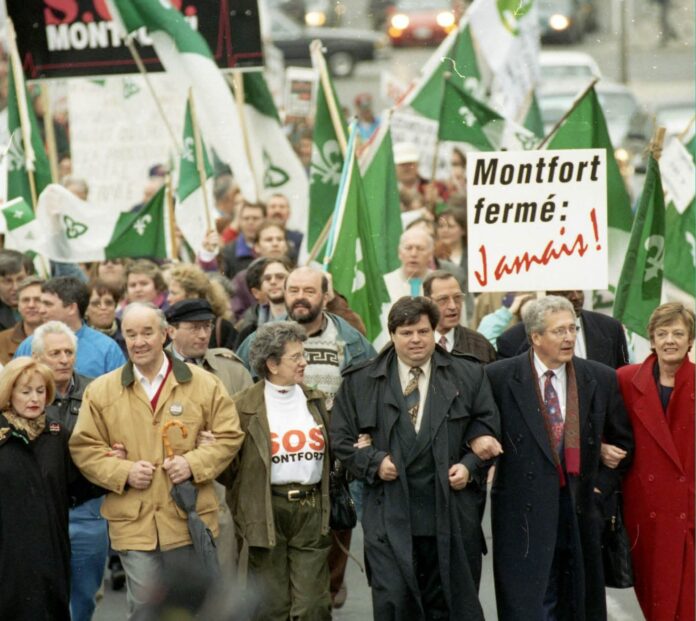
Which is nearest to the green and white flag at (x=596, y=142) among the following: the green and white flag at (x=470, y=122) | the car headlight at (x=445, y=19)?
the green and white flag at (x=470, y=122)

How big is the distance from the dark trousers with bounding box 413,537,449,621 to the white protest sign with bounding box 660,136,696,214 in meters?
Answer: 3.75

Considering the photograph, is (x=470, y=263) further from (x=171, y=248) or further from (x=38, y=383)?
(x=171, y=248)

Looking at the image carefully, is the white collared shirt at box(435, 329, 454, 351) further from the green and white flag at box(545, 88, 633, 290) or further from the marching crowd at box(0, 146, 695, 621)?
the green and white flag at box(545, 88, 633, 290)

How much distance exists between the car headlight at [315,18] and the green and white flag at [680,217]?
114ft

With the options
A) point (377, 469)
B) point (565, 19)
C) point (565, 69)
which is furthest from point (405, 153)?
point (565, 19)

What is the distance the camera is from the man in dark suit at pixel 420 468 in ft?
28.2

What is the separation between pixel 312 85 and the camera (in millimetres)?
19797

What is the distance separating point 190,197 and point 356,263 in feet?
9.43

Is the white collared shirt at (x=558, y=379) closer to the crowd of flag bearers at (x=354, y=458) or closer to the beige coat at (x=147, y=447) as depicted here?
the crowd of flag bearers at (x=354, y=458)

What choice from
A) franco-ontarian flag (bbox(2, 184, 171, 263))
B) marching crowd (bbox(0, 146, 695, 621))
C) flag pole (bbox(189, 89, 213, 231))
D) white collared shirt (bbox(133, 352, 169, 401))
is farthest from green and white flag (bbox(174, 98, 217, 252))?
white collared shirt (bbox(133, 352, 169, 401))

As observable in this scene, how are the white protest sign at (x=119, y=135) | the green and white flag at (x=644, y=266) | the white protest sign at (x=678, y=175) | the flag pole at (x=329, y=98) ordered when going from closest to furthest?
the green and white flag at (x=644, y=266)
the white protest sign at (x=678, y=175)
the flag pole at (x=329, y=98)
the white protest sign at (x=119, y=135)

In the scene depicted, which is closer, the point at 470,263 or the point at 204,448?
the point at 204,448

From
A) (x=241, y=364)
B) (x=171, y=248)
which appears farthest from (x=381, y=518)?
(x=171, y=248)

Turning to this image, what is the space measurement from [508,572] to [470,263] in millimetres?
1766
